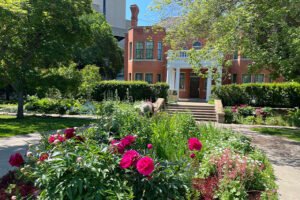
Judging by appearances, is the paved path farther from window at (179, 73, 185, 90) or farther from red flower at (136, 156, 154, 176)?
window at (179, 73, 185, 90)

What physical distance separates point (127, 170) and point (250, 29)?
31.6 ft

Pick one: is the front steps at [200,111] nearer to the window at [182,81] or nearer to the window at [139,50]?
the window at [182,81]

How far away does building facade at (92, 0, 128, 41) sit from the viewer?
5322cm

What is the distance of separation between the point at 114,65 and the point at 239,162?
36.0m

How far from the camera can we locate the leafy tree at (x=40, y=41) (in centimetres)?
1455

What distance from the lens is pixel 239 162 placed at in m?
4.52

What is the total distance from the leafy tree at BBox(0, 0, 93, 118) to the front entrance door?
16.0m

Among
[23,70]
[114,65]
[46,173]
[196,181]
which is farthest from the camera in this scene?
[114,65]

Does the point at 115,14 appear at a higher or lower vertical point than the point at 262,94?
higher

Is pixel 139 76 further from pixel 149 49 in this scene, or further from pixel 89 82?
pixel 89 82

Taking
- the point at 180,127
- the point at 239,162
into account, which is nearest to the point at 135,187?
the point at 239,162

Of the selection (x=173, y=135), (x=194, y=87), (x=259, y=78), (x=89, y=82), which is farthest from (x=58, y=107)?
(x=259, y=78)

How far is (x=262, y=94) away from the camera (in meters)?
20.4

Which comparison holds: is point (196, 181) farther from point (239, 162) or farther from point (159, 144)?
point (159, 144)
